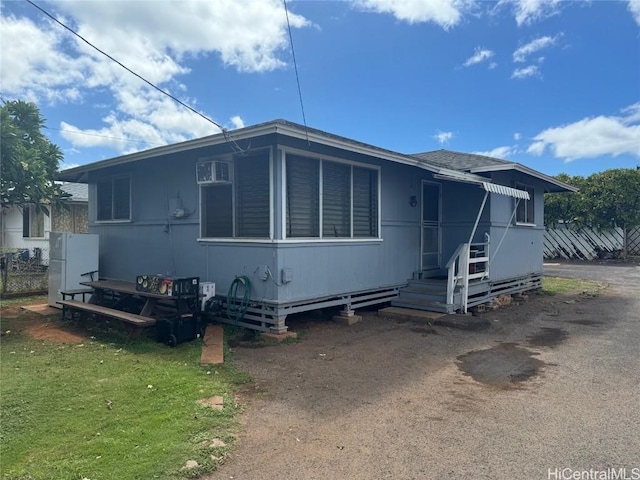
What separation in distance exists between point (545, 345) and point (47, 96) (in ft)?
39.3

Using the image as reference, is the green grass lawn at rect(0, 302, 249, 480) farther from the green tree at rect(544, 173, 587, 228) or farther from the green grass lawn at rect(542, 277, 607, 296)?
the green tree at rect(544, 173, 587, 228)

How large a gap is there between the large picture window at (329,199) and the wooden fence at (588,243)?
17.9 metres

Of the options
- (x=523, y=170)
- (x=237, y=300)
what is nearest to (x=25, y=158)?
(x=237, y=300)

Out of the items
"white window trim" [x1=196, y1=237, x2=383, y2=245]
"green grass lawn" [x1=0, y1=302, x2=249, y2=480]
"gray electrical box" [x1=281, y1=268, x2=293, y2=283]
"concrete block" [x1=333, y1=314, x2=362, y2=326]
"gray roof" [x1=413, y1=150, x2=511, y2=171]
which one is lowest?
"green grass lawn" [x1=0, y1=302, x2=249, y2=480]

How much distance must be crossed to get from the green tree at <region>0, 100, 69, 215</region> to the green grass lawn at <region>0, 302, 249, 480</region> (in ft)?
7.60

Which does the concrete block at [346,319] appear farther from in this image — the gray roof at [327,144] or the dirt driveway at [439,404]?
the gray roof at [327,144]

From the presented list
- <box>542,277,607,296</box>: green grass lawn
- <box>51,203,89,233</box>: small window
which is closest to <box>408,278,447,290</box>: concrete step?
<box>542,277,607,296</box>: green grass lawn

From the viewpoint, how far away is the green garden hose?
647 centimetres

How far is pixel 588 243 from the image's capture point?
21406 mm

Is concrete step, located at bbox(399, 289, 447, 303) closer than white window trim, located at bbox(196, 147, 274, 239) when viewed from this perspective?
No

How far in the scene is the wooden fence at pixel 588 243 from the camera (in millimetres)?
20984

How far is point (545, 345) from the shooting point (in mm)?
5996

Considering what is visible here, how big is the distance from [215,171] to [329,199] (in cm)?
182

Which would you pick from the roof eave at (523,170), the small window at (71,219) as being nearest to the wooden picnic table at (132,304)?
the roof eave at (523,170)
